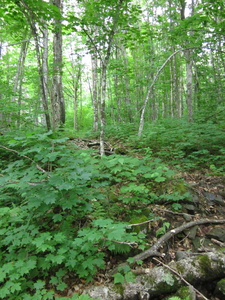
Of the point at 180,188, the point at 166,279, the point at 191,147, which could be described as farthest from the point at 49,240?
the point at 191,147

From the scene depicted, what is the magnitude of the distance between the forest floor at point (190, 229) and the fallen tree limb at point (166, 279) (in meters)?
0.15

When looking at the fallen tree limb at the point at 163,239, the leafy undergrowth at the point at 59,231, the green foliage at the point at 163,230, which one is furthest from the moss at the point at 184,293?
the green foliage at the point at 163,230

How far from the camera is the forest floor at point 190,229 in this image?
120 inches

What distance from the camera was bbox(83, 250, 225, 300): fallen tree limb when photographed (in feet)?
8.46

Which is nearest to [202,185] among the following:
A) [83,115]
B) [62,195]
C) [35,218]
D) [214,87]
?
[62,195]

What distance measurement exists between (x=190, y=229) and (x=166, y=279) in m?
1.26

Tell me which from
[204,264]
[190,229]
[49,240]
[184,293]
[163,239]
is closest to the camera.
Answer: [184,293]

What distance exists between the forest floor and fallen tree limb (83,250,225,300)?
0.15 metres

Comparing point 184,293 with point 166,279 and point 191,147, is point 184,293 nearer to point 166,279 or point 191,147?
point 166,279

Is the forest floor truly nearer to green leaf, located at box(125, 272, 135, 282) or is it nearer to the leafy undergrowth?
the leafy undergrowth

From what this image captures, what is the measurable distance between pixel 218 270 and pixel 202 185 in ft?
7.77

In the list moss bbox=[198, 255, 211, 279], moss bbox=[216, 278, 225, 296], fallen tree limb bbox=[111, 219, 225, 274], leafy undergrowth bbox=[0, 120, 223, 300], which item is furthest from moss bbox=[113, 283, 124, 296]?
moss bbox=[216, 278, 225, 296]

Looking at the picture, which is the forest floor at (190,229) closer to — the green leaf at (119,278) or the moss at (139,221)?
the moss at (139,221)

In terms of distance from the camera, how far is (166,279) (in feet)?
8.89
